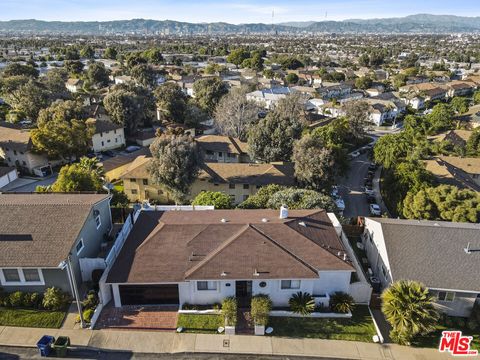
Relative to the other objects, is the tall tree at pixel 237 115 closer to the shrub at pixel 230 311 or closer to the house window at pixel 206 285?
the house window at pixel 206 285

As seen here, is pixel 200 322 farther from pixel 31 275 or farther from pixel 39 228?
pixel 39 228

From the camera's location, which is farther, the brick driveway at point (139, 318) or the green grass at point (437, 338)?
the brick driveway at point (139, 318)

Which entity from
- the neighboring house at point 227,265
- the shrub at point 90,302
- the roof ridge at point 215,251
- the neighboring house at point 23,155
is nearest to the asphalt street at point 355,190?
the neighboring house at point 227,265

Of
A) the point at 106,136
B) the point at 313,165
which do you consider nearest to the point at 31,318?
the point at 313,165

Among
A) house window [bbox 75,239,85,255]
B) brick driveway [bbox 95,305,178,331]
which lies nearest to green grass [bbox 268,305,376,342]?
brick driveway [bbox 95,305,178,331]

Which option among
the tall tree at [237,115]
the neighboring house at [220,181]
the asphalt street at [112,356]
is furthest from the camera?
the tall tree at [237,115]

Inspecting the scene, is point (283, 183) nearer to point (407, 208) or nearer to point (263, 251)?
point (407, 208)

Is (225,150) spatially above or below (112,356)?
above
